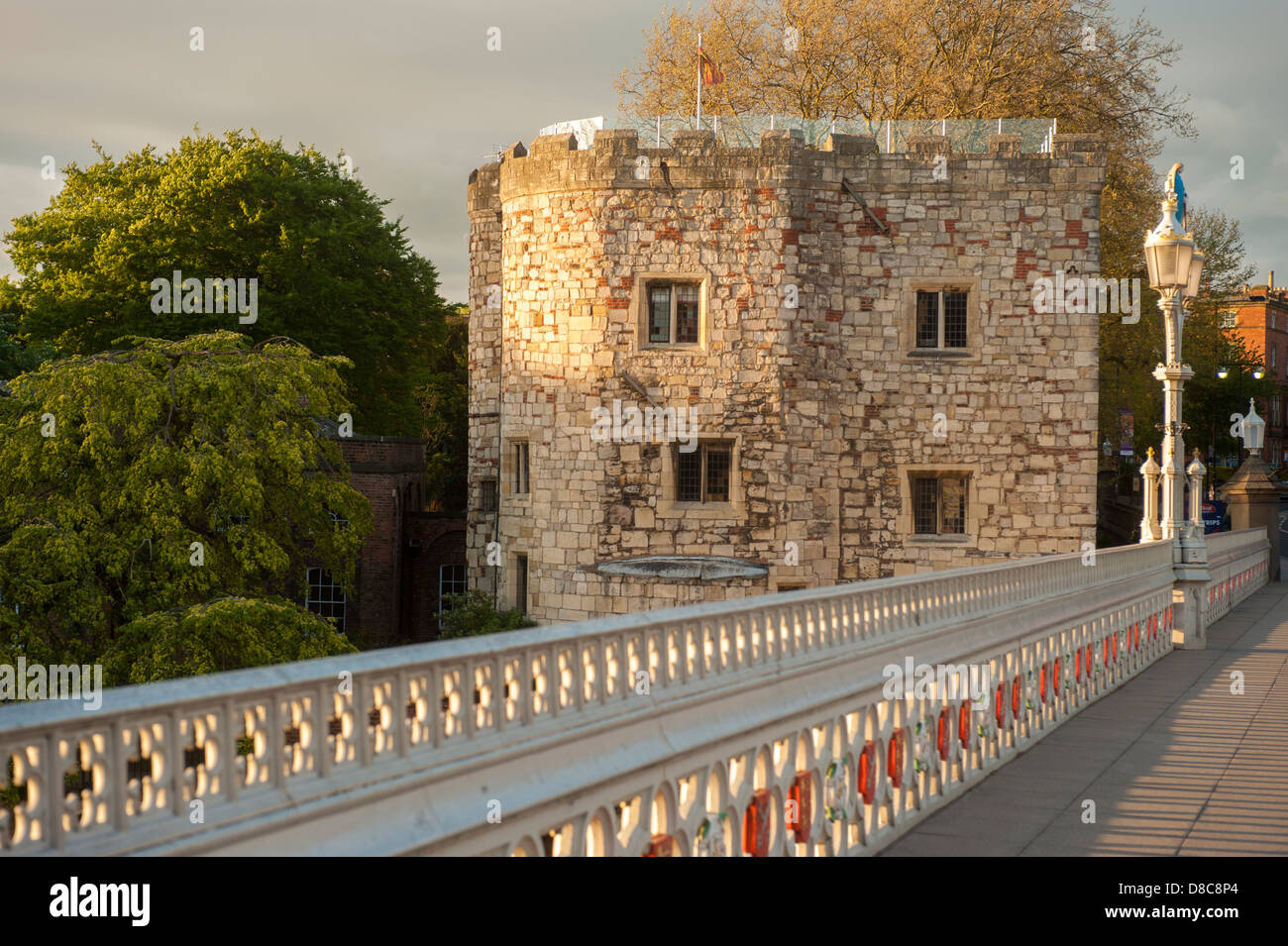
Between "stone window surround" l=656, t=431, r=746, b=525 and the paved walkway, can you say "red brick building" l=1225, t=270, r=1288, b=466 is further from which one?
the paved walkway

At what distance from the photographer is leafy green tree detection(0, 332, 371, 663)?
18.0 metres

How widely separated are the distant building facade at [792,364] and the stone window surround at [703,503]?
4 centimetres

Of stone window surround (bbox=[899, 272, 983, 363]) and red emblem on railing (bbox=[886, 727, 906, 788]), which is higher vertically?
stone window surround (bbox=[899, 272, 983, 363])

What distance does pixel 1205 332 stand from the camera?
4728 centimetres

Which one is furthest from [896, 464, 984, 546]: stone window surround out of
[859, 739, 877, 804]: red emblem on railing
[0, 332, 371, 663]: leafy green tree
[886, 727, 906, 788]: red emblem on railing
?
[859, 739, 877, 804]: red emblem on railing

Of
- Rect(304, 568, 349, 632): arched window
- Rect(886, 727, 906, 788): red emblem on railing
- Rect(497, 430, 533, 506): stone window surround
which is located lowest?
Rect(304, 568, 349, 632): arched window

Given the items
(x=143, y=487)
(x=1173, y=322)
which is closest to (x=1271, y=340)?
(x=1173, y=322)

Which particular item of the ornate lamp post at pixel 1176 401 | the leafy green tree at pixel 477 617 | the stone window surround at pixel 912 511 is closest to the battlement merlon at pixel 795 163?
the stone window surround at pixel 912 511

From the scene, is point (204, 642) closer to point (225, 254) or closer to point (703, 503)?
point (703, 503)

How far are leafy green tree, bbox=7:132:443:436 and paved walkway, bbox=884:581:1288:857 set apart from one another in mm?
30640
